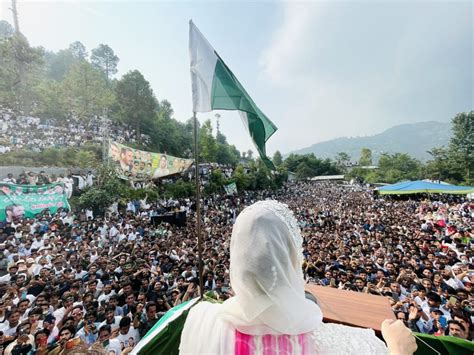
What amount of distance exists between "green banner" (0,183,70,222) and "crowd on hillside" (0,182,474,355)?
1.24 feet

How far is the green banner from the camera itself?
23.9 ft

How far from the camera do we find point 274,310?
0.92m

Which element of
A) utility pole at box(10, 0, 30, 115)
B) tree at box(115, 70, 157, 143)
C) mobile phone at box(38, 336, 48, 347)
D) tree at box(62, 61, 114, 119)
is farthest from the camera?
tree at box(115, 70, 157, 143)

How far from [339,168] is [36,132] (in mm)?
67507

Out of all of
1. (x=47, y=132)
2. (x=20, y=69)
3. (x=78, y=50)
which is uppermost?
(x=78, y=50)

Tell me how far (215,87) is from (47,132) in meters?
23.7

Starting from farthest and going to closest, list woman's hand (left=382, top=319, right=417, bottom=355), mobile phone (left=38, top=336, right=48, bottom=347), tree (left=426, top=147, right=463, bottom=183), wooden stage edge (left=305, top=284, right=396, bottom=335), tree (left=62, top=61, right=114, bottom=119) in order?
tree (left=426, top=147, right=463, bottom=183) → tree (left=62, top=61, right=114, bottom=119) → mobile phone (left=38, top=336, right=48, bottom=347) → wooden stage edge (left=305, top=284, right=396, bottom=335) → woman's hand (left=382, top=319, right=417, bottom=355)

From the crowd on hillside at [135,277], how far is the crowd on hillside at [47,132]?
9115 millimetres

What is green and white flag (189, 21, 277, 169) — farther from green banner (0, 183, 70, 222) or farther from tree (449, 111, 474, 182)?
tree (449, 111, 474, 182)

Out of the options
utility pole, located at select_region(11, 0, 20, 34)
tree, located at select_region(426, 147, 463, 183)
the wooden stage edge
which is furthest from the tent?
utility pole, located at select_region(11, 0, 20, 34)

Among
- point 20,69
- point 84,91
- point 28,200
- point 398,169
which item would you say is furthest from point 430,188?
point 398,169

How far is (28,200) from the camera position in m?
7.84

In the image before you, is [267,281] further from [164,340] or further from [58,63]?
[58,63]

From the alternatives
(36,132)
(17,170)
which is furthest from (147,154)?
(36,132)
